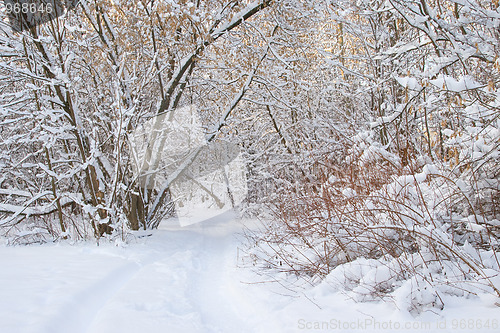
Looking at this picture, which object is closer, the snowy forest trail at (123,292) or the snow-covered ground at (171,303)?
the snow-covered ground at (171,303)

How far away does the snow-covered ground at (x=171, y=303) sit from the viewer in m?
2.28

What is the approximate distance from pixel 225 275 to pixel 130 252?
174cm

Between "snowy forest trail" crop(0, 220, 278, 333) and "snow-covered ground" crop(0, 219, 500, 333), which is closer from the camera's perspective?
"snow-covered ground" crop(0, 219, 500, 333)

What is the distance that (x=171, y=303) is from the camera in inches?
127

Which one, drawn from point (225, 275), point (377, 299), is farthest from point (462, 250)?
point (225, 275)

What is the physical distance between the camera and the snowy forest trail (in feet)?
8.54

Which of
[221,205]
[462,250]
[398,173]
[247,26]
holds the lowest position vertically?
[221,205]

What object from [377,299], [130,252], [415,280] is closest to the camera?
[415,280]

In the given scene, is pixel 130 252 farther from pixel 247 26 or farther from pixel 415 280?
pixel 247 26

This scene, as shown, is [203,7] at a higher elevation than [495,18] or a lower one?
higher

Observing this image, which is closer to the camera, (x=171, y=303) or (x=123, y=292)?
(x=171, y=303)

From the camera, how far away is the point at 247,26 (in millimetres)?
7527

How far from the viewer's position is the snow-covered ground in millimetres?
2275

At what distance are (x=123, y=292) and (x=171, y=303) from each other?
0.56 meters
